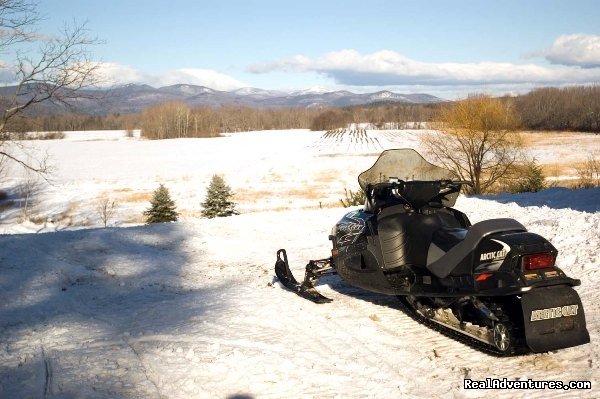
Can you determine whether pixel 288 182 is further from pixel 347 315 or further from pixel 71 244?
pixel 347 315

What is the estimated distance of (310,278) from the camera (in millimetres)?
6891

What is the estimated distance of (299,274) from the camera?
8578 mm

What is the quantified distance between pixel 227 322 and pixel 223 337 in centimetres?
48

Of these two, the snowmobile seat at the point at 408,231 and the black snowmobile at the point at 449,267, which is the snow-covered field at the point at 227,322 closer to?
the black snowmobile at the point at 449,267

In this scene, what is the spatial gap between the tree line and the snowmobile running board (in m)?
25.8

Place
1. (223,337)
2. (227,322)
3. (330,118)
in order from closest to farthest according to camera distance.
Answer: (223,337) → (227,322) → (330,118)

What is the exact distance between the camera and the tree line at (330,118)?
88.2m

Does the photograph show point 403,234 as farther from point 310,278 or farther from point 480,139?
point 480,139

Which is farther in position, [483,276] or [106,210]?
[106,210]

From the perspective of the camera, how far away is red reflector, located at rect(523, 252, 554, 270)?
439 cm

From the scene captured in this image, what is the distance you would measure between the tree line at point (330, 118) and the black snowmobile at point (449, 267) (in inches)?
1030

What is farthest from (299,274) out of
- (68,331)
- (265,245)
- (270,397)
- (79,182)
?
(79,182)

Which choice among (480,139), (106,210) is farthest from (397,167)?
(106,210)

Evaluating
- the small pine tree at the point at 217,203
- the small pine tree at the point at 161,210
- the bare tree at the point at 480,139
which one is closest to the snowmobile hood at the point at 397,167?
the small pine tree at the point at 161,210
